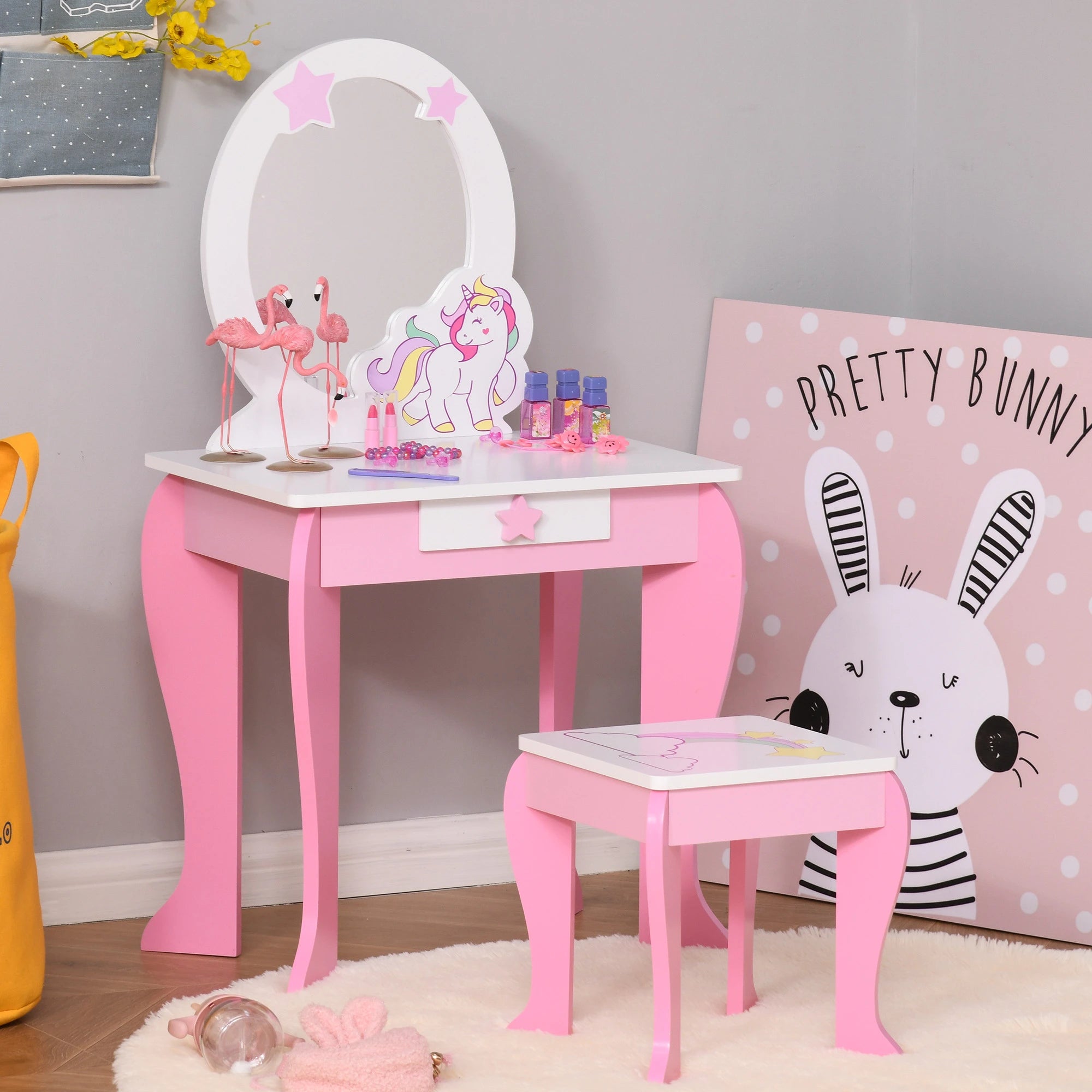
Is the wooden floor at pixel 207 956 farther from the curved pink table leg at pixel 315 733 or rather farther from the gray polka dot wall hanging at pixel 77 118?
the gray polka dot wall hanging at pixel 77 118

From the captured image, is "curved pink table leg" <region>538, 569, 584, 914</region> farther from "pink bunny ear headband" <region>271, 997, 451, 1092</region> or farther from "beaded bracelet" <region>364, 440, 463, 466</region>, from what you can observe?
"pink bunny ear headband" <region>271, 997, 451, 1092</region>

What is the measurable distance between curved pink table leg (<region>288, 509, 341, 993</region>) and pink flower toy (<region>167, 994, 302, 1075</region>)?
0.22 metres

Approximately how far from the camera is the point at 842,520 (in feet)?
8.39

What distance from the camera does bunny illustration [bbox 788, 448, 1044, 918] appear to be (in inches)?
93.7

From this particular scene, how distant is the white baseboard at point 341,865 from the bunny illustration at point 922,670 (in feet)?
1.56

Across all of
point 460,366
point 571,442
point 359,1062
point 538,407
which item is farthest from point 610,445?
point 359,1062

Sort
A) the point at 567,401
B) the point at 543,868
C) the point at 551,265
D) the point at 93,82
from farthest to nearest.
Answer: the point at 551,265 → the point at 567,401 → the point at 93,82 → the point at 543,868

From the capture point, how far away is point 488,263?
2445 mm

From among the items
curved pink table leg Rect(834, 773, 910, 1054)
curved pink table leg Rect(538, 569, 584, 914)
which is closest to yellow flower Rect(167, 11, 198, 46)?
curved pink table leg Rect(538, 569, 584, 914)

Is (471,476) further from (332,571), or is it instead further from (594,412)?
(594,412)

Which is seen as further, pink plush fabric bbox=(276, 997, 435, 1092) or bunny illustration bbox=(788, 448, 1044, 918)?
bunny illustration bbox=(788, 448, 1044, 918)

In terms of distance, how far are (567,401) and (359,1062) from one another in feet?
3.39

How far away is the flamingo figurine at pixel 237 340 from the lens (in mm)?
2186

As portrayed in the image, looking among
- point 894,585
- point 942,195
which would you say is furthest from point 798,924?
point 942,195
